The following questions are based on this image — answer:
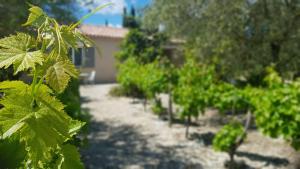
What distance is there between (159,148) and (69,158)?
7.06 m

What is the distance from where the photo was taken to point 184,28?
37.1 ft

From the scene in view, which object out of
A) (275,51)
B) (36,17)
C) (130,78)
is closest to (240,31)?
A: (275,51)

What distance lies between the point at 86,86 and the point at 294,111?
52.0 ft

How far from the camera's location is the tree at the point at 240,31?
32.3 ft

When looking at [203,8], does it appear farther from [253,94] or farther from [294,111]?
[294,111]

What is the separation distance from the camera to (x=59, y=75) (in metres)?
0.93

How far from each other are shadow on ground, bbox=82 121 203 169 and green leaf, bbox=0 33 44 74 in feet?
18.6

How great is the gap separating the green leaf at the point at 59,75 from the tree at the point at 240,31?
31.0 feet

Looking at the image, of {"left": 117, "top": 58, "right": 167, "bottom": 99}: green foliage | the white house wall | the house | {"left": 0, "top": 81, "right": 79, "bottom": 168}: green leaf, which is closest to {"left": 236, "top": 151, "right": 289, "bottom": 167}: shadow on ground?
{"left": 117, "top": 58, "right": 167, "bottom": 99}: green foliage

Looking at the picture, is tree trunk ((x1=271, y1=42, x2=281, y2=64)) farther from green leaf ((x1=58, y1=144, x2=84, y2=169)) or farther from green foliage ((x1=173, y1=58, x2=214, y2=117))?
green leaf ((x1=58, y1=144, x2=84, y2=169))

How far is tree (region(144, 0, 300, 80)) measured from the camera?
9852 millimetres

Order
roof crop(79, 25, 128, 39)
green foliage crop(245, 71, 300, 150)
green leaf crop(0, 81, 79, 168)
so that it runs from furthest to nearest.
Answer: roof crop(79, 25, 128, 39)
green foliage crop(245, 71, 300, 150)
green leaf crop(0, 81, 79, 168)

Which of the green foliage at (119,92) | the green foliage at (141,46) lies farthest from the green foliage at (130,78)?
the green foliage at (141,46)

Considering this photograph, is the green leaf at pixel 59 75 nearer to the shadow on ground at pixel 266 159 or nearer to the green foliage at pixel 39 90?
the green foliage at pixel 39 90
